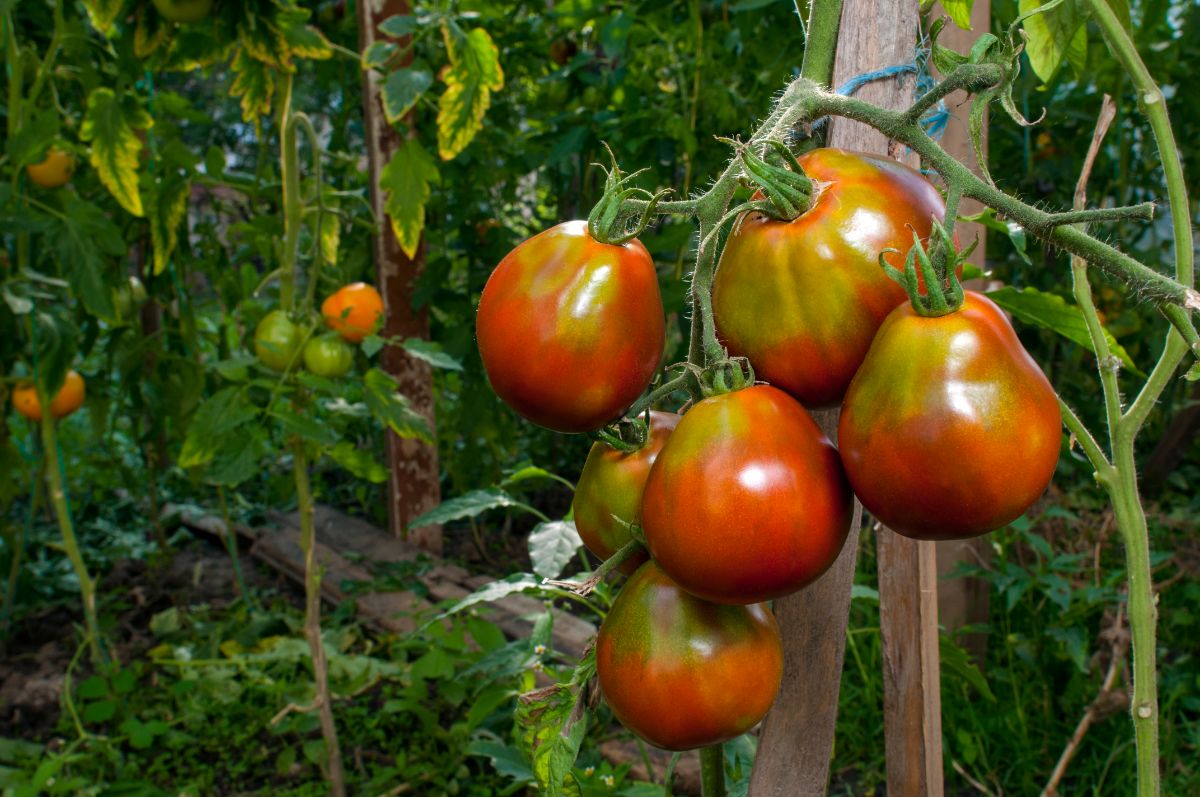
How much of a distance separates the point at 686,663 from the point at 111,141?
1821 mm

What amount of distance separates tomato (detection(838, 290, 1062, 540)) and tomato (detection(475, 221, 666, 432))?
0.49ft

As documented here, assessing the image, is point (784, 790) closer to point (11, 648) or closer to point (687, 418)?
point (687, 418)

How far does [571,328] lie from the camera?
0.58m

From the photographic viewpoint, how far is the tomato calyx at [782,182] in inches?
22.0

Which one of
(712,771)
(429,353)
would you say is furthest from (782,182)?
(429,353)

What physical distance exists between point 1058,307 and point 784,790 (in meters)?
0.44

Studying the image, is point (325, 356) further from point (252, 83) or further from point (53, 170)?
point (53, 170)

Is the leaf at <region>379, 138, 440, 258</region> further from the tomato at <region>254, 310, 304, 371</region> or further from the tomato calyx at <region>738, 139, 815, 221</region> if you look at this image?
the tomato calyx at <region>738, 139, 815, 221</region>

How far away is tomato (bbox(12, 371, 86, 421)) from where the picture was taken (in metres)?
2.37

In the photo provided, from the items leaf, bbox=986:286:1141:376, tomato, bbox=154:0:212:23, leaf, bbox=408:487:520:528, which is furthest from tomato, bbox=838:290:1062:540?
tomato, bbox=154:0:212:23

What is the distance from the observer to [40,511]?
A: 3.66m

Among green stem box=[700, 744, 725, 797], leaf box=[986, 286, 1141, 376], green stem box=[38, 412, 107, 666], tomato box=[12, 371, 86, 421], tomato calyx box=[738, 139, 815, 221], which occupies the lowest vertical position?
green stem box=[38, 412, 107, 666]

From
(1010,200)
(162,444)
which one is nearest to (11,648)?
(162,444)

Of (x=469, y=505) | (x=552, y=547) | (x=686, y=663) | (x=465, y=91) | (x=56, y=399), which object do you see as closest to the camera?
(x=686, y=663)
